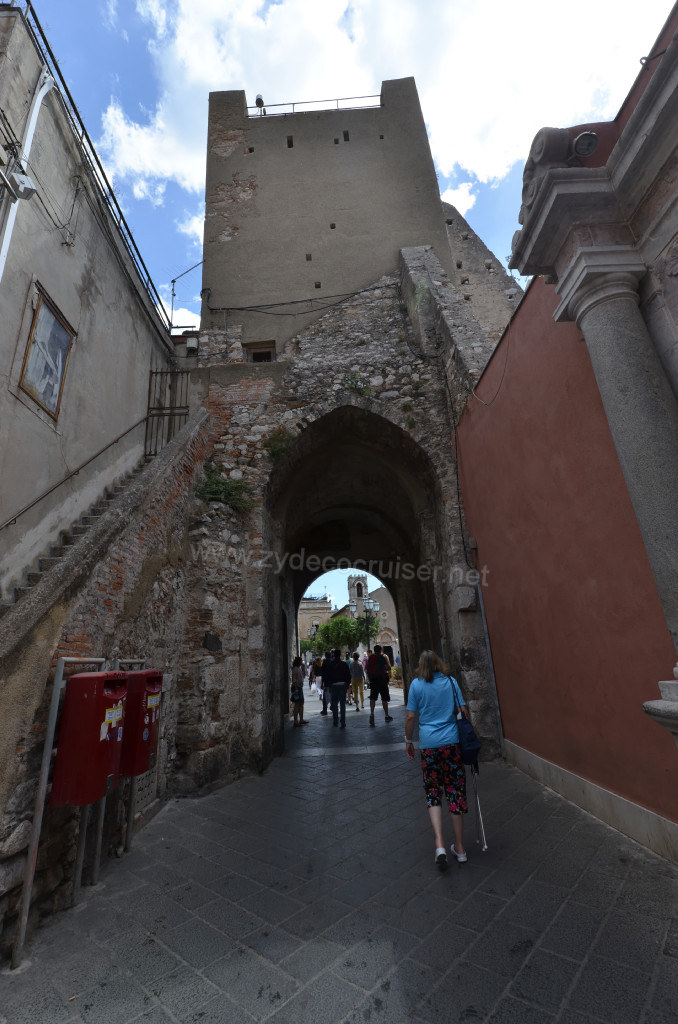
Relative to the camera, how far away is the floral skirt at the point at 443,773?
9.89 feet

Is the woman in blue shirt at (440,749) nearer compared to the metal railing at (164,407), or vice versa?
the woman in blue shirt at (440,749)

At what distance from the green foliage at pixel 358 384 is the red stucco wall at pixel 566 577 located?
6.84 ft

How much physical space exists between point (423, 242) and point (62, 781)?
9.86 metres

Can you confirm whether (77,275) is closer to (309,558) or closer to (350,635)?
(309,558)

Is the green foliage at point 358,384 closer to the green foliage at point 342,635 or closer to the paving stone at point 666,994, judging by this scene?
the paving stone at point 666,994

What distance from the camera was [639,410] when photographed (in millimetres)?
2318

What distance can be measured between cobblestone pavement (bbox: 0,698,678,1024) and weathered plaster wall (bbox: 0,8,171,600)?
3090 mm

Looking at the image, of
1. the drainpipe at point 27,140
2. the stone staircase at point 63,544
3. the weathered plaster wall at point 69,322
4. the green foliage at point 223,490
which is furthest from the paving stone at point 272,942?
the drainpipe at point 27,140

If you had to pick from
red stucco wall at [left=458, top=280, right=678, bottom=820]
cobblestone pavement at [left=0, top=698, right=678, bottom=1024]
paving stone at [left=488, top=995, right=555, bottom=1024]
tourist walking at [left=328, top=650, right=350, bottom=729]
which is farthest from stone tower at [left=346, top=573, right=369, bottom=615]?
paving stone at [left=488, top=995, right=555, bottom=1024]

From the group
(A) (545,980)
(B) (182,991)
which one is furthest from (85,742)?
(A) (545,980)

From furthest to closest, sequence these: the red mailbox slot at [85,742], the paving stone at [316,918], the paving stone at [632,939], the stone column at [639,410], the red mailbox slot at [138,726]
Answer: the red mailbox slot at [138,726], the red mailbox slot at [85,742], the paving stone at [316,918], the stone column at [639,410], the paving stone at [632,939]

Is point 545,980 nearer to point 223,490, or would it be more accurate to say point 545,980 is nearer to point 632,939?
point 632,939

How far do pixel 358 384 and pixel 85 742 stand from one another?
5.76 m

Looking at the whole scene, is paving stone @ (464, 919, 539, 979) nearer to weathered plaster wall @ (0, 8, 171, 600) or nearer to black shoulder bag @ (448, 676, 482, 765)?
black shoulder bag @ (448, 676, 482, 765)
